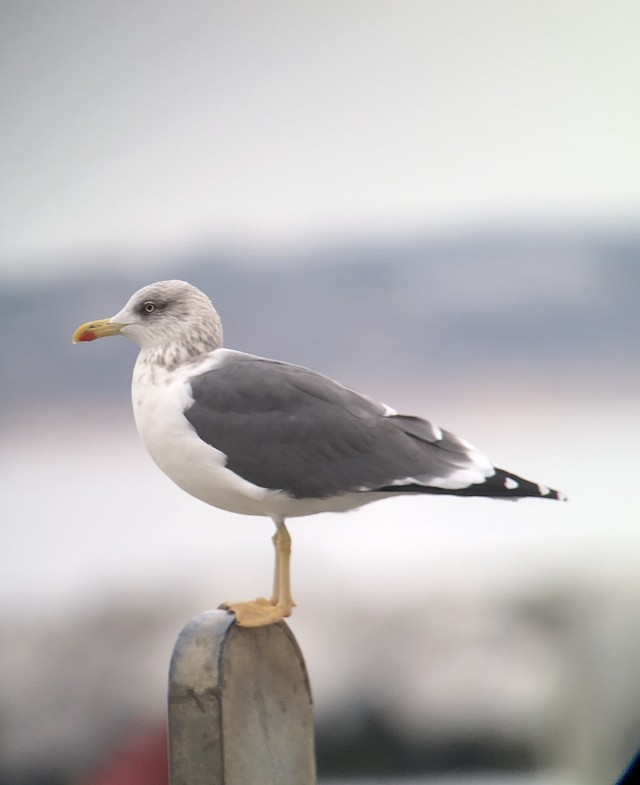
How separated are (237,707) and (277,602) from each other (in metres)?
0.44

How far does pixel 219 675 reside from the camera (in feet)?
3.32

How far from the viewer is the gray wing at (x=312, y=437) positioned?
1.46 m

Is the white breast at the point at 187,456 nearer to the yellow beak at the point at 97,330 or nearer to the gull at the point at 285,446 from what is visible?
the gull at the point at 285,446

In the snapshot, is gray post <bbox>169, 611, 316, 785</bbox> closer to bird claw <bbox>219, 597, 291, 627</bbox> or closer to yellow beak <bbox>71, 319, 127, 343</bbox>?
bird claw <bbox>219, 597, 291, 627</bbox>

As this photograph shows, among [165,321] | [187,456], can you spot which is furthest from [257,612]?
[165,321]

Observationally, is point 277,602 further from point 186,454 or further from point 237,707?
point 237,707

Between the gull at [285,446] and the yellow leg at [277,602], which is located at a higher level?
the gull at [285,446]

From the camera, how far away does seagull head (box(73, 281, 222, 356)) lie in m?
1.60

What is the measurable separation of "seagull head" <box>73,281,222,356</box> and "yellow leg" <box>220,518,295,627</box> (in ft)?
1.01

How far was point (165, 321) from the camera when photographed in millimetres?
1609

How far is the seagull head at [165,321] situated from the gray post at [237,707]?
573 millimetres

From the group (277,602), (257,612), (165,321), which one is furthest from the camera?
(165,321)

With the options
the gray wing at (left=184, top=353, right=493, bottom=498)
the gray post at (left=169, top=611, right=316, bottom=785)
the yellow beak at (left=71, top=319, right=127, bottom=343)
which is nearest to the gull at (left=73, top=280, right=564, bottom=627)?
the gray wing at (left=184, top=353, right=493, bottom=498)

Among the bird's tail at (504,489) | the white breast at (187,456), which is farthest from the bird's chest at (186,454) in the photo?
the bird's tail at (504,489)
